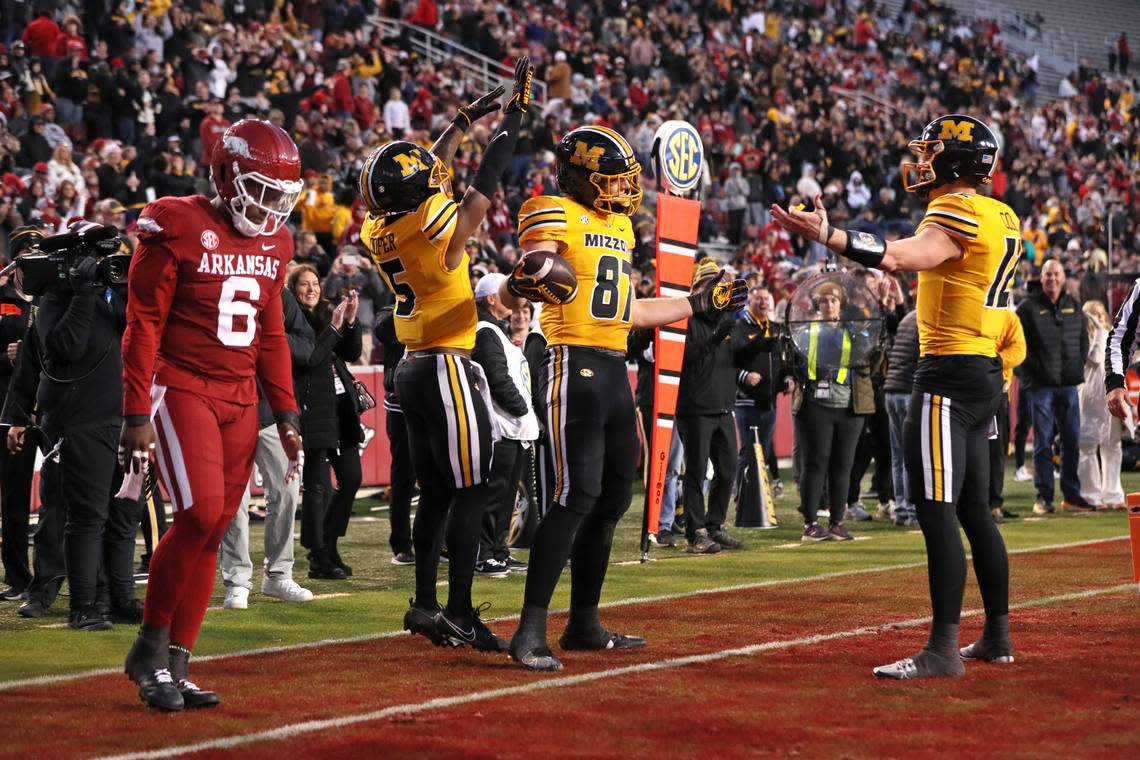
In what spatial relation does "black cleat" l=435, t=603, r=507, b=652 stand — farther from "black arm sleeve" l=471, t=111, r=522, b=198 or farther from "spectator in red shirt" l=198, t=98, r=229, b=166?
"spectator in red shirt" l=198, t=98, r=229, b=166

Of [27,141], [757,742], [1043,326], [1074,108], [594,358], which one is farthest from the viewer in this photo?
[1074,108]

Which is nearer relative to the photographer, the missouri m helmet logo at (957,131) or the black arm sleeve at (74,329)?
the missouri m helmet logo at (957,131)

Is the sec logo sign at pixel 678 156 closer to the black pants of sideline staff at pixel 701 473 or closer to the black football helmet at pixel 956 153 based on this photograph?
the black pants of sideline staff at pixel 701 473

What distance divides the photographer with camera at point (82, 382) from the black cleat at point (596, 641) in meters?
2.43

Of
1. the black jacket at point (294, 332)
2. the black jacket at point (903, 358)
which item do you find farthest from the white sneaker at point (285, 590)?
the black jacket at point (903, 358)

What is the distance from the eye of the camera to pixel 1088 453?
1395 centimetres

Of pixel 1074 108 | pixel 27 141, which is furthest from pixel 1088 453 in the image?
pixel 1074 108

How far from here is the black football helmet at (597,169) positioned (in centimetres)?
655

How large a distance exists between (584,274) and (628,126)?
19.7 m

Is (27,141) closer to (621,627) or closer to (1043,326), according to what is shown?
(1043,326)

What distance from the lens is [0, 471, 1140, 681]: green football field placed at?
284 inches

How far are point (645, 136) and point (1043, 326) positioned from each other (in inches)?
435

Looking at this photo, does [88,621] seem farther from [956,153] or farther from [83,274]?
[956,153]

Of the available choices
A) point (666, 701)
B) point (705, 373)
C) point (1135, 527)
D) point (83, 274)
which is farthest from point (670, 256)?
point (666, 701)
